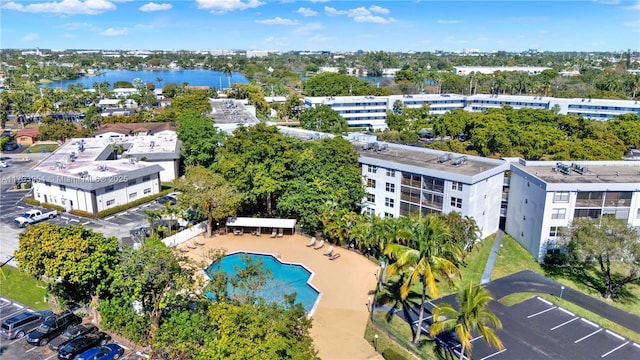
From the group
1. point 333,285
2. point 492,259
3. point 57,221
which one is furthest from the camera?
point 57,221

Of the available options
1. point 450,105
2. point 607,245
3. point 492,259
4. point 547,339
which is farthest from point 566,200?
point 450,105

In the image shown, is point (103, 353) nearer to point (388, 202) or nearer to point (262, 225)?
point (262, 225)

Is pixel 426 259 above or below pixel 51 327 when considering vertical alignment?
above

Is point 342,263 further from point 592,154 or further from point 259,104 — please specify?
point 259,104

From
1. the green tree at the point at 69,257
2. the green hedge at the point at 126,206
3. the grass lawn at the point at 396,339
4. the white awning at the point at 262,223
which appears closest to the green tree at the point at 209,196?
the white awning at the point at 262,223

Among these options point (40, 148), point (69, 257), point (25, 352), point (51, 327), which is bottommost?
point (25, 352)

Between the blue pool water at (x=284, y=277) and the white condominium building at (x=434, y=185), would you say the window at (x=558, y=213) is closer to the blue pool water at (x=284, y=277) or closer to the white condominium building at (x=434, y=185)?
the white condominium building at (x=434, y=185)

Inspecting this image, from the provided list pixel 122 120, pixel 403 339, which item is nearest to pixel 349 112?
pixel 122 120
